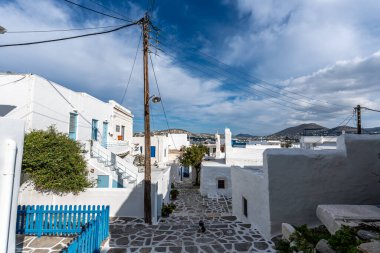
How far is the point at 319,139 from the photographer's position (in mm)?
42969

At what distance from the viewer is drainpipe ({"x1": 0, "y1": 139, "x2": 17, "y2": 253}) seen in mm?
3902

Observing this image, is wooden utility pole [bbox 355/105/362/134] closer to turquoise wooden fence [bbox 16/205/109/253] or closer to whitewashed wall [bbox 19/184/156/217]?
whitewashed wall [bbox 19/184/156/217]

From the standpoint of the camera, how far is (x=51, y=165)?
1013 cm

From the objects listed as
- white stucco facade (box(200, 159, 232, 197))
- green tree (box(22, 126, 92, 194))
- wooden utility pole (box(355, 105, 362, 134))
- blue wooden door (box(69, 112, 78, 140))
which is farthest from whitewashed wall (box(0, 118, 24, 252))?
wooden utility pole (box(355, 105, 362, 134))

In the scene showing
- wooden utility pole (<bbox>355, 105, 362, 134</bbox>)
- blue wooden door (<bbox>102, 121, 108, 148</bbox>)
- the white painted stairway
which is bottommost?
the white painted stairway

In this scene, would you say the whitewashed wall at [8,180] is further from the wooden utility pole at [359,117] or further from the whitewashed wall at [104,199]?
the wooden utility pole at [359,117]

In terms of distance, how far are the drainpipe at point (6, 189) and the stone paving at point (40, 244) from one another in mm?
3486

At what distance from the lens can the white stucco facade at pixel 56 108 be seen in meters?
11.8

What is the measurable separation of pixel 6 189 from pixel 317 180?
8.67m

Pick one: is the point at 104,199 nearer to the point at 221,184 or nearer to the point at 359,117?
the point at 221,184

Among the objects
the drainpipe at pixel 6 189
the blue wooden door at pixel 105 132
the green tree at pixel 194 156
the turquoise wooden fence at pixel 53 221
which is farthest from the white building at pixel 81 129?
the green tree at pixel 194 156

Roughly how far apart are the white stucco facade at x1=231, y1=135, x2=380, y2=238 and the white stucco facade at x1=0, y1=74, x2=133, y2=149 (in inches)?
488

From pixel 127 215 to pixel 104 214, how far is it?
317 cm

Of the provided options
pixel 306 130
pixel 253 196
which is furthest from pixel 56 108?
pixel 306 130
